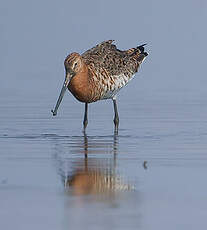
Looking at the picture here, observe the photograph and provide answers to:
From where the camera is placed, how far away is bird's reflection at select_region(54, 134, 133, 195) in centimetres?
965

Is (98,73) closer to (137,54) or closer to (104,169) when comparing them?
(137,54)

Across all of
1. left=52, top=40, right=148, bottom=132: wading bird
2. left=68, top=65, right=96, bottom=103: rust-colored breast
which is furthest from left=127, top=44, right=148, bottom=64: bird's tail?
left=68, top=65, right=96, bottom=103: rust-colored breast

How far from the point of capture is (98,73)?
52.1 ft

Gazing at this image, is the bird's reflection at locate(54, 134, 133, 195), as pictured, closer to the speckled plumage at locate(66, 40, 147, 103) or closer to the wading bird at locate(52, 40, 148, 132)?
the wading bird at locate(52, 40, 148, 132)

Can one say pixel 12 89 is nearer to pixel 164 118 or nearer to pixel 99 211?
pixel 164 118

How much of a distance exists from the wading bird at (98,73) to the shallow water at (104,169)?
1.36 ft

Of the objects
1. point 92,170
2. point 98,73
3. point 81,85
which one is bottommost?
point 92,170

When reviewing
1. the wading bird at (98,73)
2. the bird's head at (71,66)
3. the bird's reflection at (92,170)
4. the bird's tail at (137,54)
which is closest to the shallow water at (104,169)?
the bird's reflection at (92,170)

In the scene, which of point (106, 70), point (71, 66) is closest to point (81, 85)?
point (71, 66)

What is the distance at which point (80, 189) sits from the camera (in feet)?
31.4

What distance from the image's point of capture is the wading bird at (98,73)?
49.3 feet

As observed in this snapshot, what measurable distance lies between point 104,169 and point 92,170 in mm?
128

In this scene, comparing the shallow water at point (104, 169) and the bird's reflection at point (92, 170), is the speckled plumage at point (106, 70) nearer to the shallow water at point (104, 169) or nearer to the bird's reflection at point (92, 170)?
the shallow water at point (104, 169)

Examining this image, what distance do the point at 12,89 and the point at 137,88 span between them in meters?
2.40
